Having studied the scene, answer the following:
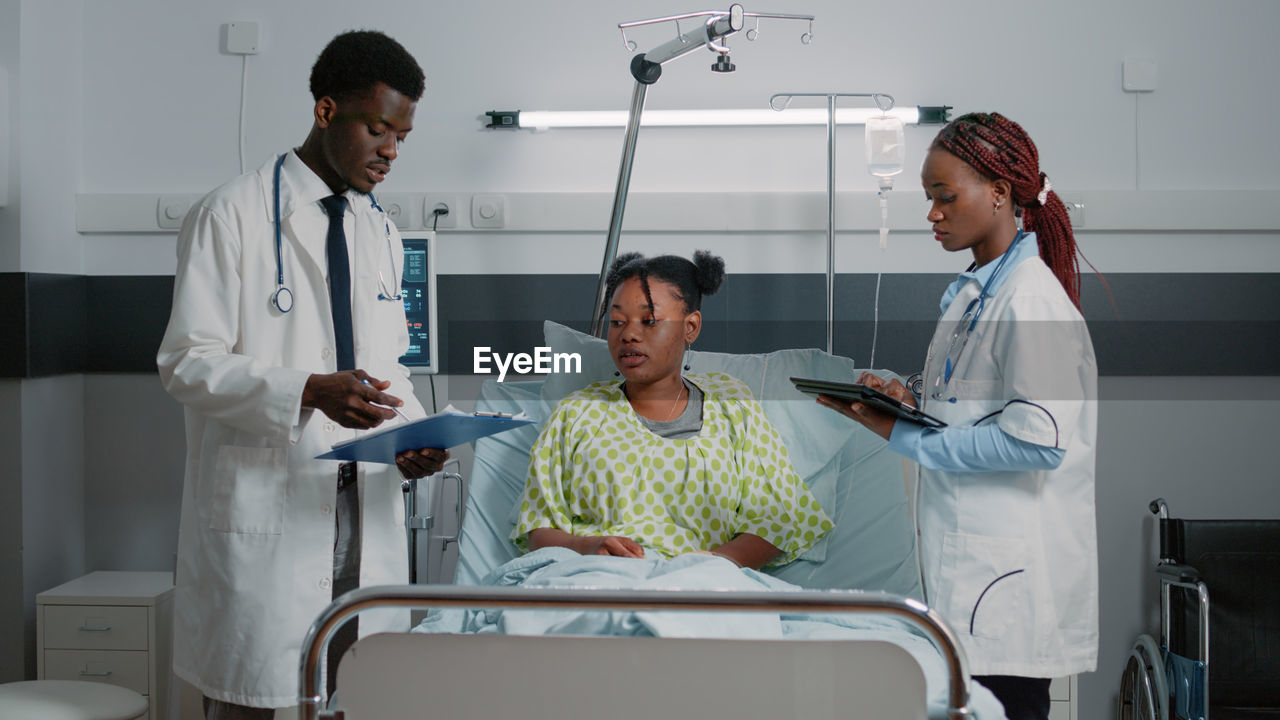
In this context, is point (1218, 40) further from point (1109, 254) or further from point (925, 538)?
point (925, 538)

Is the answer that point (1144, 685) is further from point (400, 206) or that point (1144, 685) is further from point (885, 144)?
point (400, 206)

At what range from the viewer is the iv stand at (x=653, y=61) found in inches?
91.7

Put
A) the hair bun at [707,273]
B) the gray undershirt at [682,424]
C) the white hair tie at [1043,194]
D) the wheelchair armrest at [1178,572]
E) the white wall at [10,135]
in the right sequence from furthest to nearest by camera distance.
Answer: the white wall at [10,135], the hair bun at [707,273], the wheelchair armrest at [1178,572], the gray undershirt at [682,424], the white hair tie at [1043,194]

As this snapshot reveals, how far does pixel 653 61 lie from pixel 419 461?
1.28 m

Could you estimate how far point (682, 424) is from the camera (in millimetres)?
2309

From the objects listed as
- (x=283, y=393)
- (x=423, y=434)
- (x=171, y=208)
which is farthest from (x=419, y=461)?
(x=171, y=208)

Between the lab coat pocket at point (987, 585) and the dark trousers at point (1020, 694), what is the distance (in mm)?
108

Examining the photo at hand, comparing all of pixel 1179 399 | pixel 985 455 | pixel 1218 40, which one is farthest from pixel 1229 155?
pixel 985 455

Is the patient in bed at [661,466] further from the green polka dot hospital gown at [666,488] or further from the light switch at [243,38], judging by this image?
the light switch at [243,38]

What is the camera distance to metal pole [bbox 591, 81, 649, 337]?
2.56 metres

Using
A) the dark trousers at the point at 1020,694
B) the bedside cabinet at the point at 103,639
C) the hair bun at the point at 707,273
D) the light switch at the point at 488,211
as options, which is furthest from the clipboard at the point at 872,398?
the bedside cabinet at the point at 103,639

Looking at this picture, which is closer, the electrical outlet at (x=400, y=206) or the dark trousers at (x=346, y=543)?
the dark trousers at (x=346, y=543)

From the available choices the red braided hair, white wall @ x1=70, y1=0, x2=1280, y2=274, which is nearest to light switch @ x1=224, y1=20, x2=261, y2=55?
white wall @ x1=70, y1=0, x2=1280, y2=274

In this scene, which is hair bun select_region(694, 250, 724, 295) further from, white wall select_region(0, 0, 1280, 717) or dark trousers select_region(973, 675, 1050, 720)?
dark trousers select_region(973, 675, 1050, 720)
